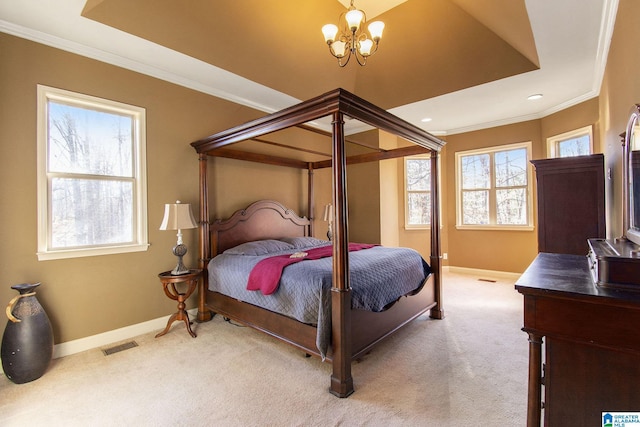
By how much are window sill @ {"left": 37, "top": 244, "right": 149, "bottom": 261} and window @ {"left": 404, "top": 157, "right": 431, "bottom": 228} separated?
4682 mm

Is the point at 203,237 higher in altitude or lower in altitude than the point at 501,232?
higher

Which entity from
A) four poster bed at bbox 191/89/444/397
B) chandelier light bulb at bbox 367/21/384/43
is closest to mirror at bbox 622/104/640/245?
four poster bed at bbox 191/89/444/397

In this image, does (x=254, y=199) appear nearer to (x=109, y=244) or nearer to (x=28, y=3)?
(x=109, y=244)

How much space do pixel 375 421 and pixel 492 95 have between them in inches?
172

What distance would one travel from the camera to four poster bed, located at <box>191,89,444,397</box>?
2.22 meters

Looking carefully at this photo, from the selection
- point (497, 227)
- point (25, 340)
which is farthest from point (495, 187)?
point (25, 340)

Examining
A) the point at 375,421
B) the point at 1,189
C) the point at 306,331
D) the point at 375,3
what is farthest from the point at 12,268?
the point at 375,3

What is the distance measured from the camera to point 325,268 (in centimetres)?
261

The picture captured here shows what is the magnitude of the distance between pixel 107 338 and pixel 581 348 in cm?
376

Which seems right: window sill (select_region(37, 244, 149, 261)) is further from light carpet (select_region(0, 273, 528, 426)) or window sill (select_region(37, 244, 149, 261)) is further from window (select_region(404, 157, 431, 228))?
window (select_region(404, 157, 431, 228))

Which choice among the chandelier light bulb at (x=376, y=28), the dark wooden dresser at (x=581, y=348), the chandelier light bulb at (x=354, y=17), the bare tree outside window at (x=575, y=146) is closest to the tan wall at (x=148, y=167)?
the bare tree outside window at (x=575, y=146)

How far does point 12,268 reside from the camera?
99.7 inches

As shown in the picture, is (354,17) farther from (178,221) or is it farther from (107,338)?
(107,338)

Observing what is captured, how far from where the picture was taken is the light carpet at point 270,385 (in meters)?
1.89
